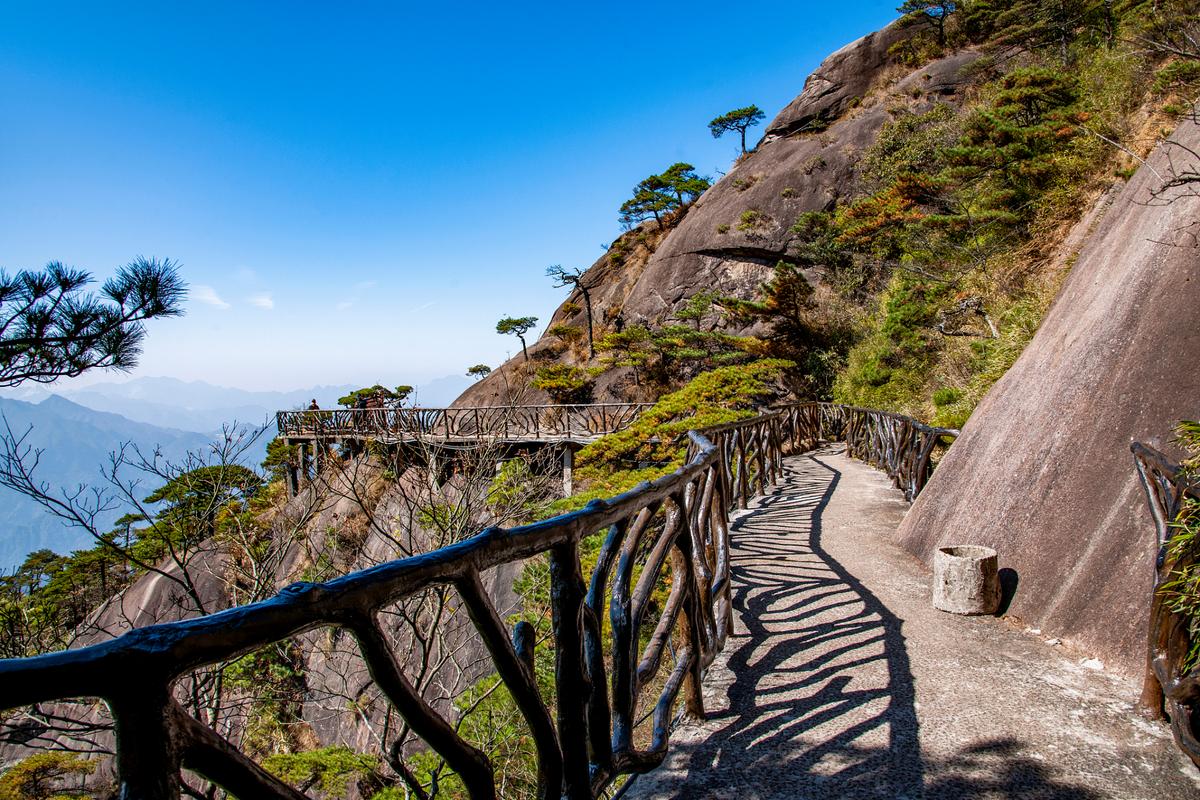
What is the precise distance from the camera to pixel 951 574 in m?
4.01

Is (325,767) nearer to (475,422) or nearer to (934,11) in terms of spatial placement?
(475,422)

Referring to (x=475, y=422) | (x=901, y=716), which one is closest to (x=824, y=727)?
(x=901, y=716)

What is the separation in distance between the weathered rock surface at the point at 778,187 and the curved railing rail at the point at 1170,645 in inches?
941

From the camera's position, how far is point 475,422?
23.5 metres

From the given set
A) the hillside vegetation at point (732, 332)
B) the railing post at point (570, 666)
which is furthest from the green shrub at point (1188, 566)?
the hillside vegetation at point (732, 332)

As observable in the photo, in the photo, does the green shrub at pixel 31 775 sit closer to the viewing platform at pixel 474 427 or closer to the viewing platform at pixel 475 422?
the viewing platform at pixel 474 427

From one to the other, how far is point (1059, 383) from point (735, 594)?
2.80 m

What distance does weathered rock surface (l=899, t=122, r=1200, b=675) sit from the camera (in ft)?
10.6

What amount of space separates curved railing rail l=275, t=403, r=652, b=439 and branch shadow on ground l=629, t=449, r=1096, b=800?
46.6 feet

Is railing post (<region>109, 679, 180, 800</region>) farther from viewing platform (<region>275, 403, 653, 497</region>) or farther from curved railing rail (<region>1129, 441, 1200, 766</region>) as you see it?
viewing platform (<region>275, 403, 653, 497</region>)

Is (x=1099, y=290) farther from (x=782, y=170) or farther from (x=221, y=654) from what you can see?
(x=782, y=170)

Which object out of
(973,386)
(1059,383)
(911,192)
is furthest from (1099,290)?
(911,192)

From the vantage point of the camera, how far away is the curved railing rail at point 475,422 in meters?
19.6

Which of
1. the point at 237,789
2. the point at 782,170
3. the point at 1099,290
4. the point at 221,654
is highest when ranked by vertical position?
the point at 782,170
